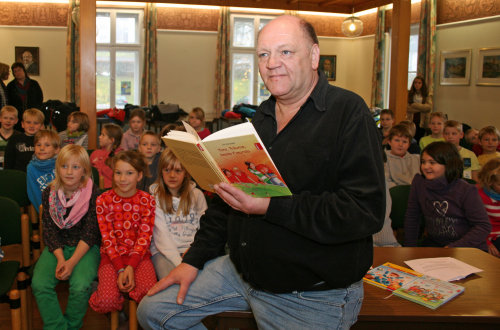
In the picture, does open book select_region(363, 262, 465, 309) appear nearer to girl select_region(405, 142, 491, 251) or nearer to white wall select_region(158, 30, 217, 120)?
girl select_region(405, 142, 491, 251)

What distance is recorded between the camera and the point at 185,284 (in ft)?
5.74

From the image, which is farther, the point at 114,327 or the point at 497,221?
the point at 497,221

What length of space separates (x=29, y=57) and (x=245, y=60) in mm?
5126

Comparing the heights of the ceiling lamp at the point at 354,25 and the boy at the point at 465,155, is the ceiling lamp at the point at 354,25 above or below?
above

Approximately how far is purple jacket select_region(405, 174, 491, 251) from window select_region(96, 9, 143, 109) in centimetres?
904

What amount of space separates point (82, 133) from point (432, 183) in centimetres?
379

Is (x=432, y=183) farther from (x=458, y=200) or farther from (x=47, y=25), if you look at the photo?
(x=47, y=25)

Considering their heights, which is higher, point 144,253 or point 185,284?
point 185,284

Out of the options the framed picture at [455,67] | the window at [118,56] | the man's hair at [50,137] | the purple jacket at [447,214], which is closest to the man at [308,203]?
the purple jacket at [447,214]

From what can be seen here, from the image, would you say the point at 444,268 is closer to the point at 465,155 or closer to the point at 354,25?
the point at 465,155

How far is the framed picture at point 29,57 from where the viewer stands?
34.7ft

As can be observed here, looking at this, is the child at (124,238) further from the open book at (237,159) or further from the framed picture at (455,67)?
the framed picture at (455,67)

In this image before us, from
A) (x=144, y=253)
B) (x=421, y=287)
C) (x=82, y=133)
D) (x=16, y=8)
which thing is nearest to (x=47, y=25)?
(x=16, y=8)

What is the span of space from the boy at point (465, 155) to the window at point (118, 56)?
25.5 ft
